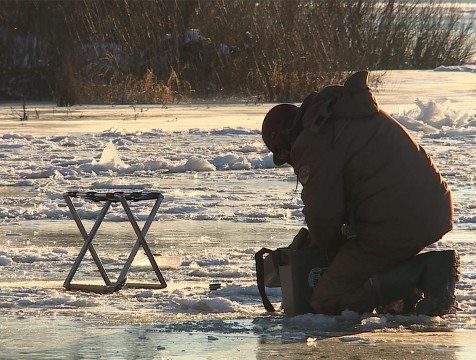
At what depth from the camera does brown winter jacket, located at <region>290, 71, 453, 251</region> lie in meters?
4.76

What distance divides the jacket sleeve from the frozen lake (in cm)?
47

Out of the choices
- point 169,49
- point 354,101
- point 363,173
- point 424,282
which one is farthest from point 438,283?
point 169,49

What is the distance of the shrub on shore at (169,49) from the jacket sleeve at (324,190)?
14886 millimetres

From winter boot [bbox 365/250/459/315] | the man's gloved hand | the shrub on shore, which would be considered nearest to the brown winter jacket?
winter boot [bbox 365/250/459/315]

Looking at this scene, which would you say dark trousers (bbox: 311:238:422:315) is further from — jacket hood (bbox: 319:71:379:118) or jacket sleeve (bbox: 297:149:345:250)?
jacket hood (bbox: 319:71:379:118)

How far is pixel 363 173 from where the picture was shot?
189 inches

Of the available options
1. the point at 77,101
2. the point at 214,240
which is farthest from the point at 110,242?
the point at 77,101

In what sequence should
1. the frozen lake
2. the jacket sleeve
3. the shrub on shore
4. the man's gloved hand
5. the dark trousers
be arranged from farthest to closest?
the shrub on shore < the man's gloved hand < the dark trousers < the jacket sleeve < the frozen lake

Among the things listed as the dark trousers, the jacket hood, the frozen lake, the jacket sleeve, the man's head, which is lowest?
the frozen lake

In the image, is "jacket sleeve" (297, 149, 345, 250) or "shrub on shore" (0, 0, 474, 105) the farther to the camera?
"shrub on shore" (0, 0, 474, 105)

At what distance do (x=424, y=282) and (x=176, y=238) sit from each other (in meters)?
2.77

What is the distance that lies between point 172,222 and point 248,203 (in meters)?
1.05

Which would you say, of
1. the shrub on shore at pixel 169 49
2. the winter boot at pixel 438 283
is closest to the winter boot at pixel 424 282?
the winter boot at pixel 438 283

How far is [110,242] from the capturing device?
7.11 metres
